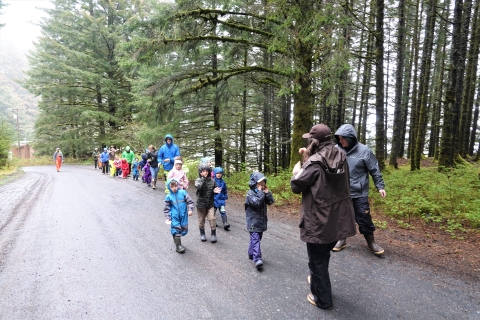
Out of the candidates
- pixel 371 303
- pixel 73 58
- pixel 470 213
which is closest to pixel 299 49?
pixel 470 213

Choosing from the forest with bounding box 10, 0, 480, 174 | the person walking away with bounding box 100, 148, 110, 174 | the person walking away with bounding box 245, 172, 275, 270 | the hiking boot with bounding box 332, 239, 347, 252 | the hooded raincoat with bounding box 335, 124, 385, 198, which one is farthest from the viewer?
the person walking away with bounding box 100, 148, 110, 174

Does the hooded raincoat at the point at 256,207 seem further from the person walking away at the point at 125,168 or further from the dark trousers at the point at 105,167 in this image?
the dark trousers at the point at 105,167

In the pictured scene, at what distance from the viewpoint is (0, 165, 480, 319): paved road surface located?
9.91 ft

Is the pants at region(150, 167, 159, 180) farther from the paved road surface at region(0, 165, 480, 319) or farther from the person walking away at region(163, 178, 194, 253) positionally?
the person walking away at region(163, 178, 194, 253)

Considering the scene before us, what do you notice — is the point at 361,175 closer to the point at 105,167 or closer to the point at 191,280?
the point at 191,280

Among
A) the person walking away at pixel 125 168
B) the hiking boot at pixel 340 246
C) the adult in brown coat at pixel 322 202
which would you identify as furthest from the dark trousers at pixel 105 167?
the adult in brown coat at pixel 322 202

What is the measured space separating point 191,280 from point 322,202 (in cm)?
223

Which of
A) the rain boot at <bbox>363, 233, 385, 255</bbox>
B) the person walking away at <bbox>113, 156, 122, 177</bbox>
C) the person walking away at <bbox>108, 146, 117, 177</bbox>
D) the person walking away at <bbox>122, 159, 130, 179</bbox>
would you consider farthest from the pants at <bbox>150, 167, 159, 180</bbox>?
the rain boot at <bbox>363, 233, 385, 255</bbox>

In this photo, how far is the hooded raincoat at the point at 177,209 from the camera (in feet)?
15.7

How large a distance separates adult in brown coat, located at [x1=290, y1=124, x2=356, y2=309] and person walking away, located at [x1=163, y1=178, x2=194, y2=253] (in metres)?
2.46

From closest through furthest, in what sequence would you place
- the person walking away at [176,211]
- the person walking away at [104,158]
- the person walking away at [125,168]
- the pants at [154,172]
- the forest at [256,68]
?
1. the person walking away at [176,211]
2. the forest at [256,68]
3. the pants at [154,172]
4. the person walking away at [125,168]
5. the person walking away at [104,158]

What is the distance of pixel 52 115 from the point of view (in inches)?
1078

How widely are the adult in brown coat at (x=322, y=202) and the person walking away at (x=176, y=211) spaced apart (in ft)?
8.06

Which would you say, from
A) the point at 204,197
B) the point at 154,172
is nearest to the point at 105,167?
the point at 154,172
